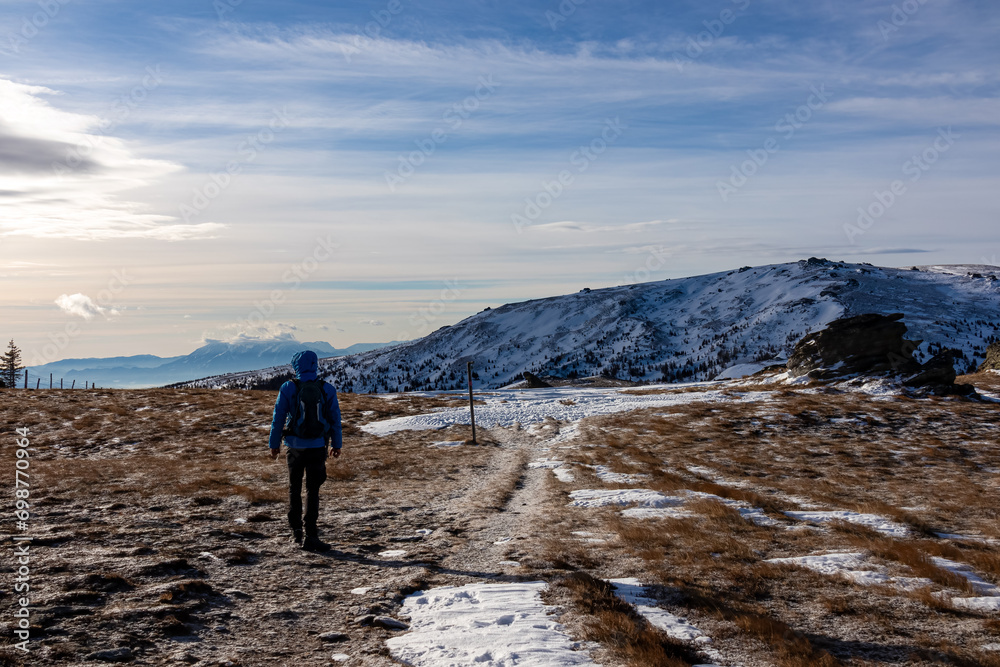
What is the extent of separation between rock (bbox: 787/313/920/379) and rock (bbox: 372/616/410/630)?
49875mm

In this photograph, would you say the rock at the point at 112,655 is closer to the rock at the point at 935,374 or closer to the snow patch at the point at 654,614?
the snow patch at the point at 654,614

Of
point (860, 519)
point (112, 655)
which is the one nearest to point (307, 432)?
point (112, 655)

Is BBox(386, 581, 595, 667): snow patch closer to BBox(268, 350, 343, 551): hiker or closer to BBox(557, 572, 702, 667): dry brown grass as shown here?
BBox(557, 572, 702, 667): dry brown grass

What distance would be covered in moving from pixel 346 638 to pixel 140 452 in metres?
25.0

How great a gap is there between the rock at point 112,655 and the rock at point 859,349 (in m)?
52.3

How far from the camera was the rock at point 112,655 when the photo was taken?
19.5 feet

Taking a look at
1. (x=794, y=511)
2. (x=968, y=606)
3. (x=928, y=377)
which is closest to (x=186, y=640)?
(x=968, y=606)

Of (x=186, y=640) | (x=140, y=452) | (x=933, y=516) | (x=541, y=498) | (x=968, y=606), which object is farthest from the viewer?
(x=140, y=452)

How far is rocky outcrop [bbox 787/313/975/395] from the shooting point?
151 feet

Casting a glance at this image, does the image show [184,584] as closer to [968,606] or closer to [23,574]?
[23,574]

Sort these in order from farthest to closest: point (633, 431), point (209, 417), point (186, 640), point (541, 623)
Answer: point (209, 417), point (633, 431), point (541, 623), point (186, 640)

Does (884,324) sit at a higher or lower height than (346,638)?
higher

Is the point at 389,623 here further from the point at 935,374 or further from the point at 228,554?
the point at 935,374

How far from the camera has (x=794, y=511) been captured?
48.5 ft
